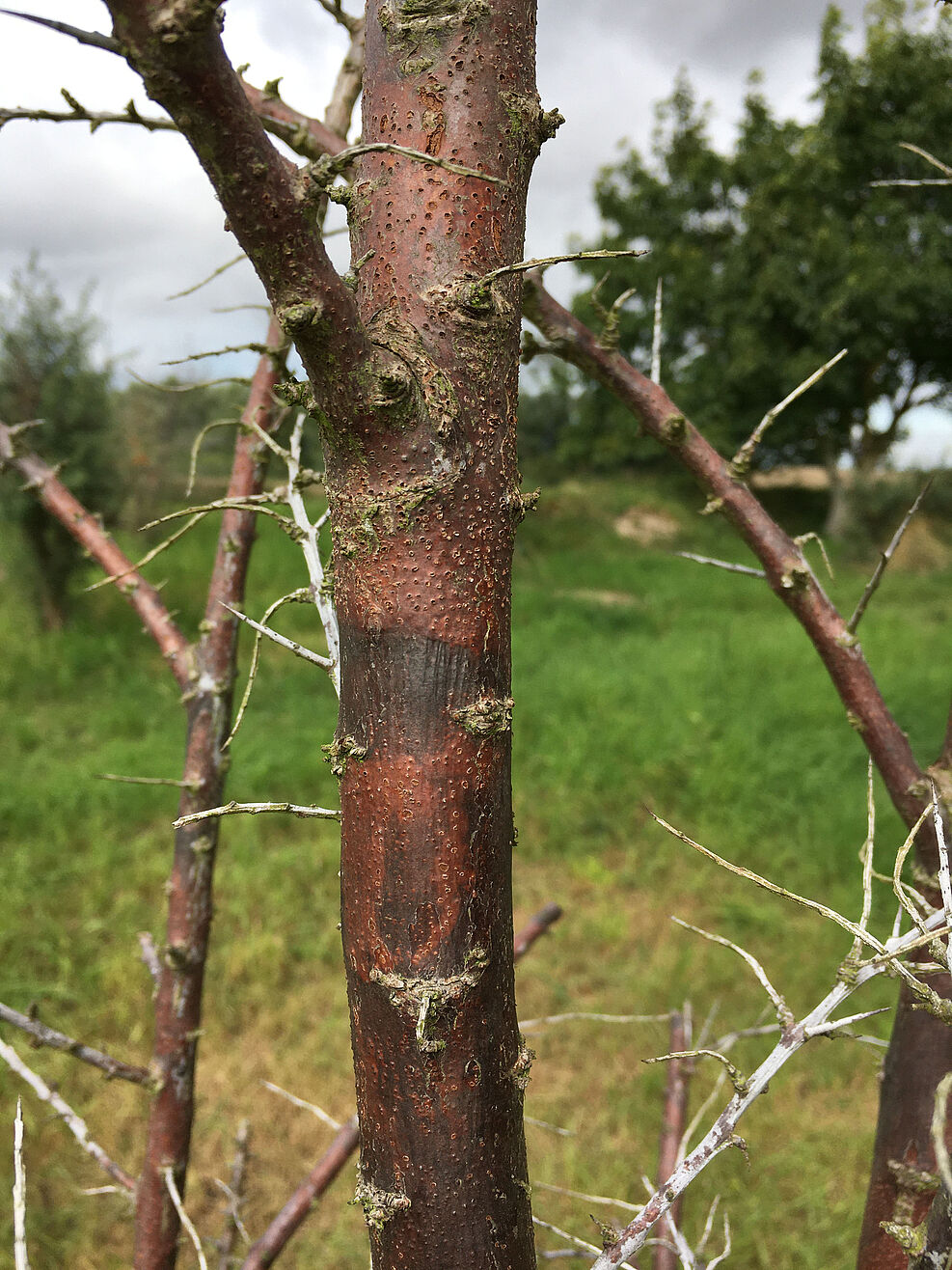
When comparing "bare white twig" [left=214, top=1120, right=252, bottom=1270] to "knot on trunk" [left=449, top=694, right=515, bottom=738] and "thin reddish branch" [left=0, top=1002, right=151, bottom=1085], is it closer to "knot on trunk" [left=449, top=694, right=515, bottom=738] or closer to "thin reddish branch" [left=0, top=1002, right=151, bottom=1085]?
"thin reddish branch" [left=0, top=1002, right=151, bottom=1085]

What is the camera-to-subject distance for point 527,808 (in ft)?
17.1

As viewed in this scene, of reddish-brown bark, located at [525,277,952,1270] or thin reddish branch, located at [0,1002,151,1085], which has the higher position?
reddish-brown bark, located at [525,277,952,1270]

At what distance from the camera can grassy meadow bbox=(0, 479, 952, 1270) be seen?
9.89 ft

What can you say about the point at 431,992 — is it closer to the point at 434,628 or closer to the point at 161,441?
the point at 434,628

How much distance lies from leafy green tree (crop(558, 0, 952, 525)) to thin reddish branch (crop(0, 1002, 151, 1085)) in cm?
1313

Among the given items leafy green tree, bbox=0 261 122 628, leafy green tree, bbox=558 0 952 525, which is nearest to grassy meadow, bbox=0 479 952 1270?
leafy green tree, bbox=0 261 122 628

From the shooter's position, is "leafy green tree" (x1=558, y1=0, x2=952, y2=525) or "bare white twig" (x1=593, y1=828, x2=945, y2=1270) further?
"leafy green tree" (x1=558, y1=0, x2=952, y2=525)

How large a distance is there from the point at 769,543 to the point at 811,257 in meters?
A: 14.6

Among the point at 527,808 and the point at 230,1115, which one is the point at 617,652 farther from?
the point at 230,1115

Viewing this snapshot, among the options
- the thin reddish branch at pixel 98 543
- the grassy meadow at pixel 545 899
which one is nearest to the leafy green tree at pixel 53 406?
the grassy meadow at pixel 545 899

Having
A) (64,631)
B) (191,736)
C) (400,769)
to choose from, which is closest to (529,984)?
(191,736)

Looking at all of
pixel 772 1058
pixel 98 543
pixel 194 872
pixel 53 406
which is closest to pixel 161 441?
pixel 53 406

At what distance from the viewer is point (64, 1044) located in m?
1.26

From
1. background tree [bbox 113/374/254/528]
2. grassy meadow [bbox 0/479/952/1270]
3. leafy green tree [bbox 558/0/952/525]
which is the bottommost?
grassy meadow [bbox 0/479/952/1270]
